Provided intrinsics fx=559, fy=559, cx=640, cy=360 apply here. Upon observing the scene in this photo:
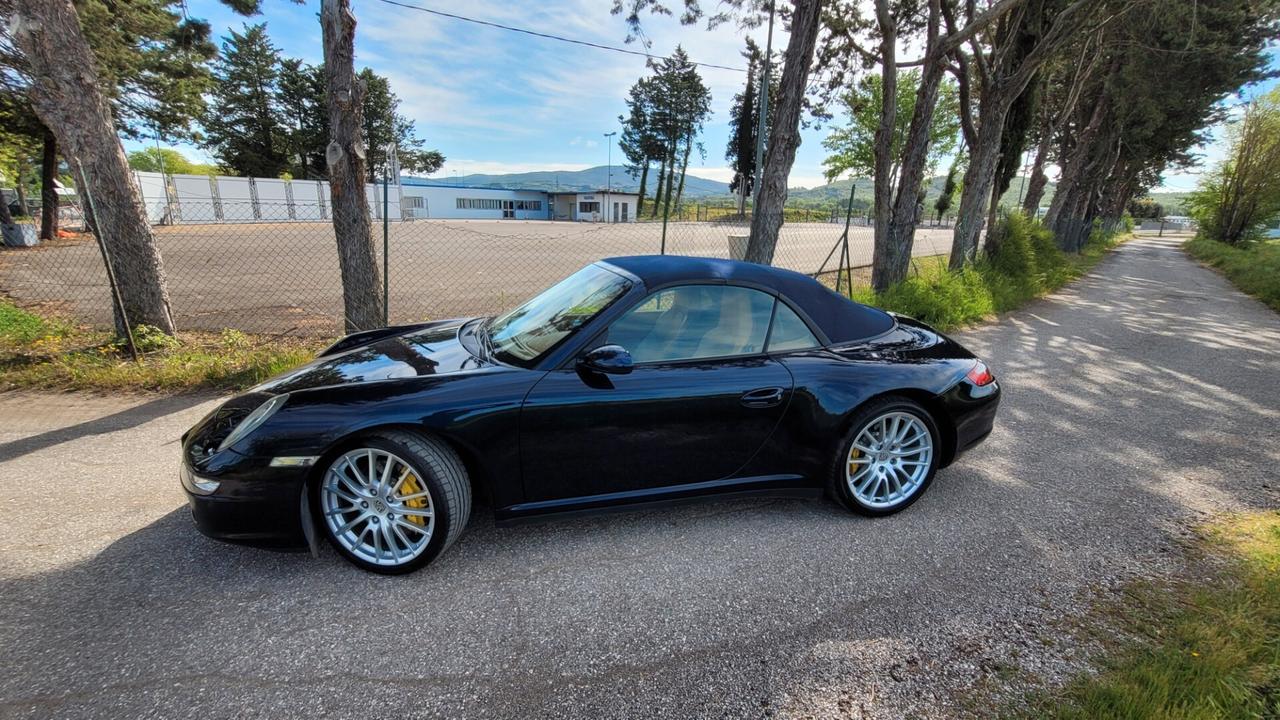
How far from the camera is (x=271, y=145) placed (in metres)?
50.9

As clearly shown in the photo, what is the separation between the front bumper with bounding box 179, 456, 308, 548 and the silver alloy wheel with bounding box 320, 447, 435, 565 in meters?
0.13

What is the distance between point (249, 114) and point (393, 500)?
6284 cm

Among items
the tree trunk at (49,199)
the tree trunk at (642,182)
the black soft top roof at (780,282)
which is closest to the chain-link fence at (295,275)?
the tree trunk at (49,199)

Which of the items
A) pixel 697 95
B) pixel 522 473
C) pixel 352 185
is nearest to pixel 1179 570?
pixel 522 473

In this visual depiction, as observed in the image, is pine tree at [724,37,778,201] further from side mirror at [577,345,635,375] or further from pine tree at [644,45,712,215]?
side mirror at [577,345,635,375]

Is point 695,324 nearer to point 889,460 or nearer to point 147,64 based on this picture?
point 889,460

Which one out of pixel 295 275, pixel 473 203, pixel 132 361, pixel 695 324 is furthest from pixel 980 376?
pixel 473 203

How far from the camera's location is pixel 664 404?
8.52ft

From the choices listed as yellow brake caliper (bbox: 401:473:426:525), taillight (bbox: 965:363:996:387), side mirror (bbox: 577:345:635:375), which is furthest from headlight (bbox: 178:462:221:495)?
taillight (bbox: 965:363:996:387)

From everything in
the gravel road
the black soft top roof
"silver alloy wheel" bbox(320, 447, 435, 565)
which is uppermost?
the black soft top roof

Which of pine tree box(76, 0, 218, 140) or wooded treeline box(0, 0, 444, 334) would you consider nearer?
wooded treeline box(0, 0, 444, 334)

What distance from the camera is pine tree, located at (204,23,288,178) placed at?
161 ft

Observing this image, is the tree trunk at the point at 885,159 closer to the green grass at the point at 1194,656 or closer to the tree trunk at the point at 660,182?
the green grass at the point at 1194,656

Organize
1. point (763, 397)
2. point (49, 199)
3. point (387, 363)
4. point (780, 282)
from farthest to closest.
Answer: point (49, 199)
point (780, 282)
point (387, 363)
point (763, 397)
